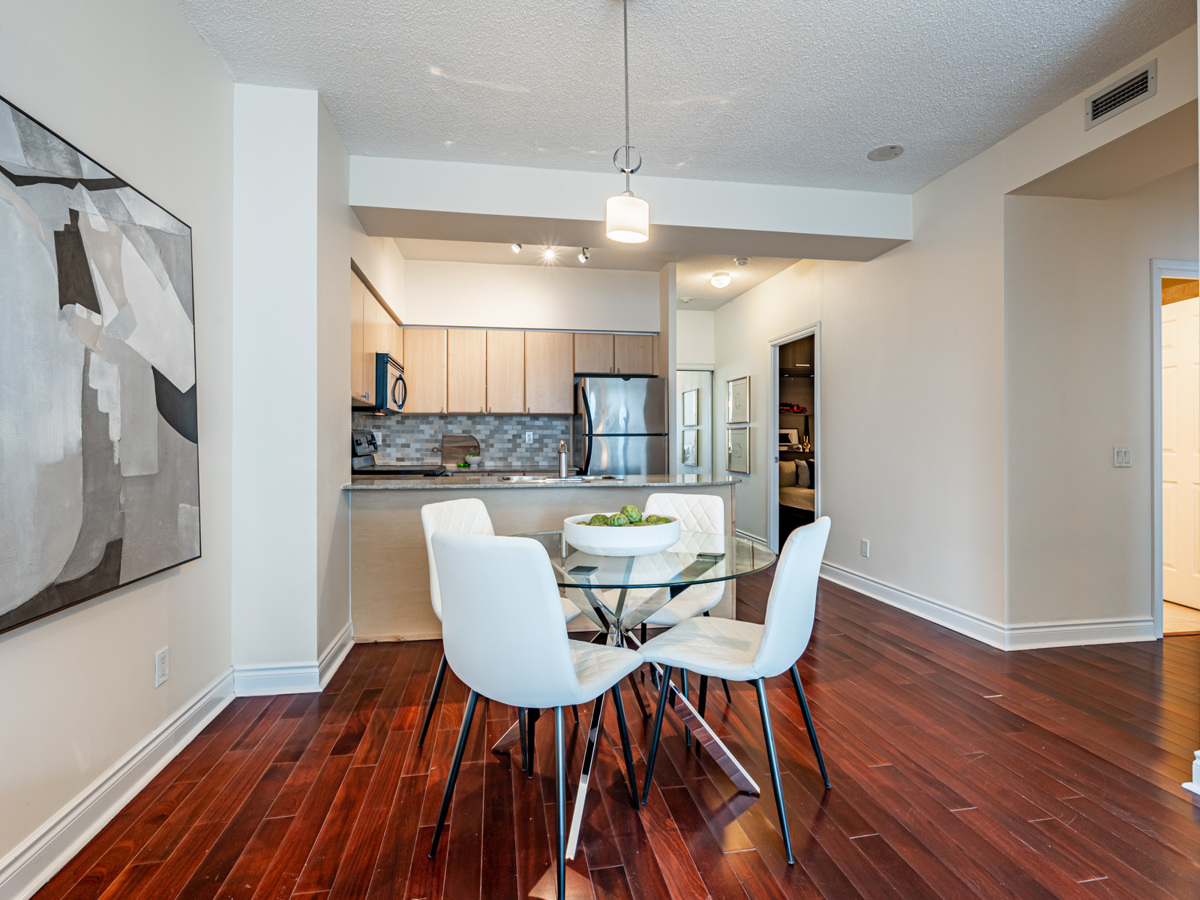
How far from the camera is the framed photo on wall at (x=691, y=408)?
780 centimetres

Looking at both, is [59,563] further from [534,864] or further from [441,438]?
[441,438]

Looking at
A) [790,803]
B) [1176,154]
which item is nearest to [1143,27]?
[1176,154]

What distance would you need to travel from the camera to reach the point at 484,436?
582 cm

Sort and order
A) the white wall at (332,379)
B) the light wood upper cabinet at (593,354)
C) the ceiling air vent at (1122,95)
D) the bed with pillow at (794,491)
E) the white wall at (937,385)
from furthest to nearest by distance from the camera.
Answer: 1. the bed with pillow at (794,491)
2. the light wood upper cabinet at (593,354)
3. the white wall at (937,385)
4. the white wall at (332,379)
5. the ceiling air vent at (1122,95)

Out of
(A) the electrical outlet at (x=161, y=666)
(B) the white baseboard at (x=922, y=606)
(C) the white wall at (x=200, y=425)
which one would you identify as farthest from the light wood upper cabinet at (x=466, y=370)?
(A) the electrical outlet at (x=161, y=666)

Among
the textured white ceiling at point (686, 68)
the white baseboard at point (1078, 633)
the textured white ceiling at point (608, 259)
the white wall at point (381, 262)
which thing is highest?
the textured white ceiling at point (608, 259)

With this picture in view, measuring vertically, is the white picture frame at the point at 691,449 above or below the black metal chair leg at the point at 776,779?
above

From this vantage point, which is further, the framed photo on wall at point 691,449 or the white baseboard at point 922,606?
the framed photo on wall at point 691,449

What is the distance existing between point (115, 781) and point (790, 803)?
199 centimetres

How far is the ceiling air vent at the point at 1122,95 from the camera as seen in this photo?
242cm

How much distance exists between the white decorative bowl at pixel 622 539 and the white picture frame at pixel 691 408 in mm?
5801

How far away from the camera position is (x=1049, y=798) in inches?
72.6

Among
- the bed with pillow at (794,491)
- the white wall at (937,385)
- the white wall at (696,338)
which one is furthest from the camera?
the white wall at (696,338)

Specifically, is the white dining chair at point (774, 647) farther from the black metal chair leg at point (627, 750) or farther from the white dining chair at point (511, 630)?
the white dining chair at point (511, 630)
